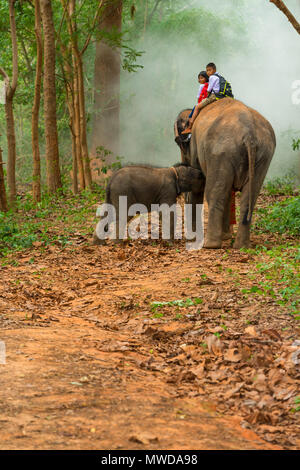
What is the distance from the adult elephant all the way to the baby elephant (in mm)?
542

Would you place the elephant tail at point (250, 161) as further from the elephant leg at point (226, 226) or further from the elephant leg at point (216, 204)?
the elephant leg at point (226, 226)

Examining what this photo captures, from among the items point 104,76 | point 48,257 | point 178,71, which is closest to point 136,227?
point 48,257

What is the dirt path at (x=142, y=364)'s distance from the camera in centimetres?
292

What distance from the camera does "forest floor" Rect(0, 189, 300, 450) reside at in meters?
2.95

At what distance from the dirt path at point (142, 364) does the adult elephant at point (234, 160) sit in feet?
4.02

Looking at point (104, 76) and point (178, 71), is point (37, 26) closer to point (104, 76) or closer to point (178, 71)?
point (104, 76)

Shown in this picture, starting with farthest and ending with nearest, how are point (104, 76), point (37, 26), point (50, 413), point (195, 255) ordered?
point (104, 76) < point (37, 26) < point (195, 255) < point (50, 413)

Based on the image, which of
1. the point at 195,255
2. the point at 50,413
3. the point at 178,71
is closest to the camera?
the point at 50,413

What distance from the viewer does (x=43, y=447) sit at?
2666 millimetres

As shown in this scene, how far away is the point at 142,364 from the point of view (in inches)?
158

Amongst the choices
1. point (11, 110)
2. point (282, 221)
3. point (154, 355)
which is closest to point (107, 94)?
point (11, 110)

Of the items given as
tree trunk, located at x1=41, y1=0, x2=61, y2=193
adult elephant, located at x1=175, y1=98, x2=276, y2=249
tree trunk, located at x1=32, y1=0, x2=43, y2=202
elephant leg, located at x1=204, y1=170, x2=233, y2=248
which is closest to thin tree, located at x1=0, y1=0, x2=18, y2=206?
tree trunk, located at x1=32, y1=0, x2=43, y2=202

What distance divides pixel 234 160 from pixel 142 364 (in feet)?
14.4
